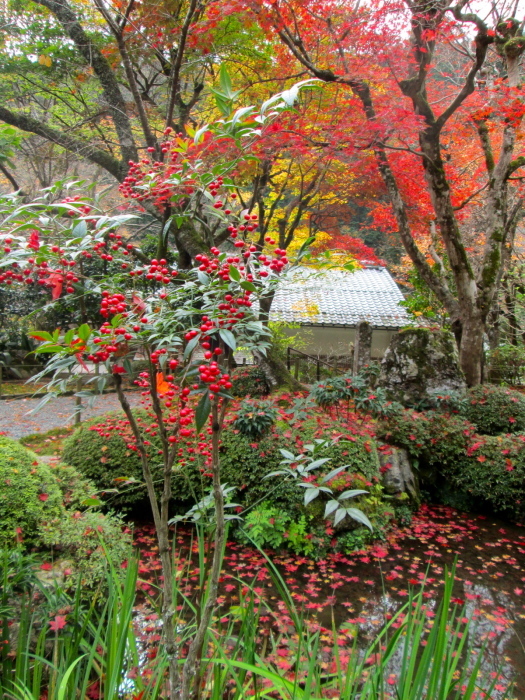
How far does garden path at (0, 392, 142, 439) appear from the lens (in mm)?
6645

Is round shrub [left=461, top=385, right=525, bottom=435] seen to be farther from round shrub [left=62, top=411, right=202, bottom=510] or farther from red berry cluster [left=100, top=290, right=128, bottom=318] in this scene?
red berry cluster [left=100, top=290, right=128, bottom=318]

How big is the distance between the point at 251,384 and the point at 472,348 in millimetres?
3624

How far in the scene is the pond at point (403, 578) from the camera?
10.6 ft

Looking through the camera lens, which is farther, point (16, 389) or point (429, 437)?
point (16, 389)

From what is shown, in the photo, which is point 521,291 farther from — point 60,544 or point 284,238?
point 60,544

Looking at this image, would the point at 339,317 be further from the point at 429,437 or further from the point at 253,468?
the point at 253,468

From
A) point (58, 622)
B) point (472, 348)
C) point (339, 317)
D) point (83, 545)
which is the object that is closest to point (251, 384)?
point (472, 348)

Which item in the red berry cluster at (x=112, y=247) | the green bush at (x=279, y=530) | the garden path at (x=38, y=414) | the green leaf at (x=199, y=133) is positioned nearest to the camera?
the green leaf at (x=199, y=133)

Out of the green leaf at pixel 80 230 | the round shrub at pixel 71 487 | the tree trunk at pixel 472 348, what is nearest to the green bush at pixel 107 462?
the round shrub at pixel 71 487

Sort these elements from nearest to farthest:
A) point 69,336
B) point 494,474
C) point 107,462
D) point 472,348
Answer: point 69,336
point 107,462
point 494,474
point 472,348

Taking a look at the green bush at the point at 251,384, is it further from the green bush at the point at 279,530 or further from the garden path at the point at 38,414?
the green bush at the point at 279,530

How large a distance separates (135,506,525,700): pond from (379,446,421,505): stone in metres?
0.38

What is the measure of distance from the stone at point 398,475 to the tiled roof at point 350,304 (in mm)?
6843

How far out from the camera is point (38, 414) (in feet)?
25.4
